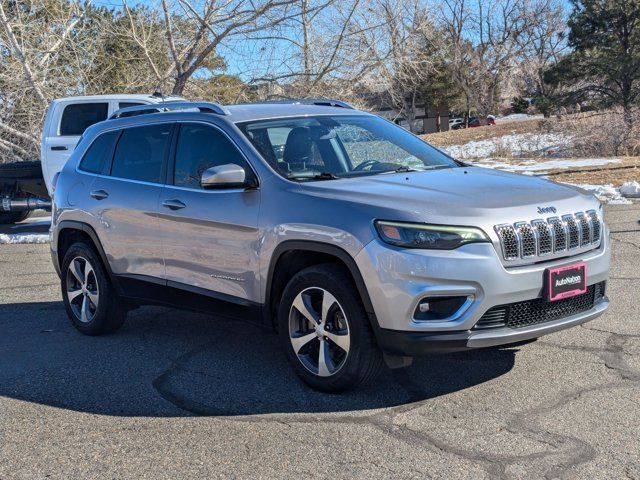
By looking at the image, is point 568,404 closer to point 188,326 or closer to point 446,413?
point 446,413

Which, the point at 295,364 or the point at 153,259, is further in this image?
the point at 153,259

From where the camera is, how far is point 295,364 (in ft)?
17.0

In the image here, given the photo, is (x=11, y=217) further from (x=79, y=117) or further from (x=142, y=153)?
(x=142, y=153)

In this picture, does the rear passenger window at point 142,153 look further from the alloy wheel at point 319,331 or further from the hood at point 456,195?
the alloy wheel at point 319,331

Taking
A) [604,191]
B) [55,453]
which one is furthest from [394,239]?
[604,191]

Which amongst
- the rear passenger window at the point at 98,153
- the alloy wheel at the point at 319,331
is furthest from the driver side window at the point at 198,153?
the alloy wheel at the point at 319,331

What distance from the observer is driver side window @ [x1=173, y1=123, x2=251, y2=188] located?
227 inches

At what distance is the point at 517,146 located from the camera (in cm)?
2706

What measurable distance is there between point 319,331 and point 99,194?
2.65 metres

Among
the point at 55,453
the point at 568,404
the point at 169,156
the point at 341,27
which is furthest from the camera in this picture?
the point at 341,27

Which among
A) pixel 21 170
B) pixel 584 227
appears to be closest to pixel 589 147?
pixel 21 170

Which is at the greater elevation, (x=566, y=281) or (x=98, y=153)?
(x=98, y=153)

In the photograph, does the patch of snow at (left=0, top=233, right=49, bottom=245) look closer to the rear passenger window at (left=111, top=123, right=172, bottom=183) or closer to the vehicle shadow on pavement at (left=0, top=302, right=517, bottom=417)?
the vehicle shadow on pavement at (left=0, top=302, right=517, bottom=417)

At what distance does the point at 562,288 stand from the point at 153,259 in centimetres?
304
